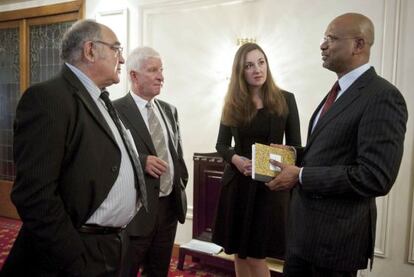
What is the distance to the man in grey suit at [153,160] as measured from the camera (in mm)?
1835

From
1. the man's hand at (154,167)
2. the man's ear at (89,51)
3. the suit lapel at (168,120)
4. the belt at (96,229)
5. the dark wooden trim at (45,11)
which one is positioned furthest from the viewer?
the dark wooden trim at (45,11)

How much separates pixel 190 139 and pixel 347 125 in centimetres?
230

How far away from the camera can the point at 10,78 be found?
4.69m

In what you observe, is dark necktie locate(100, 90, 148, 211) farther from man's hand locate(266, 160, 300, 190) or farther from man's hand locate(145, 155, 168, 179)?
man's hand locate(266, 160, 300, 190)

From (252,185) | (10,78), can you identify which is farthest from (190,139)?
(10,78)

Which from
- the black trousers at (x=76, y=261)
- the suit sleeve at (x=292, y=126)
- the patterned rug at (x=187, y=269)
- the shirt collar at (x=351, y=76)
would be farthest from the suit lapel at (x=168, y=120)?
the patterned rug at (x=187, y=269)

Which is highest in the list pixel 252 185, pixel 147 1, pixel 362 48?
pixel 147 1

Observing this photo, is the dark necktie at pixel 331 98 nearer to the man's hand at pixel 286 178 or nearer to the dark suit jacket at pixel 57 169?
the man's hand at pixel 286 178

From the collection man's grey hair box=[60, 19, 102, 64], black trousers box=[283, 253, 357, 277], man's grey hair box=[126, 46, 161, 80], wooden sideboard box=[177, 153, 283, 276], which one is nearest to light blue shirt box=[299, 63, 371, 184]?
black trousers box=[283, 253, 357, 277]

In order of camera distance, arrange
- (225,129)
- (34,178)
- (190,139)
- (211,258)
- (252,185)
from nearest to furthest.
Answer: (34,178)
(252,185)
(225,129)
(211,258)
(190,139)

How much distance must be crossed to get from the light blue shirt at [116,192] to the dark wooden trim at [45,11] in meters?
3.13

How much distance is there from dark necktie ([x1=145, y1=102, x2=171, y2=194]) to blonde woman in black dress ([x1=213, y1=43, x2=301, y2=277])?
33 cm

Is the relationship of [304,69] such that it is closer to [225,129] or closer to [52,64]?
[225,129]

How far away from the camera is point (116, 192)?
1.24 meters
